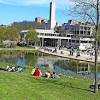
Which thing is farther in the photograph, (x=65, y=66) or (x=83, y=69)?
(x=65, y=66)

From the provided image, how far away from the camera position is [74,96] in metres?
18.8

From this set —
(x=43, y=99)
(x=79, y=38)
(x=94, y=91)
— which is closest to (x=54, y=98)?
(x=43, y=99)

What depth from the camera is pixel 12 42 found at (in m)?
128

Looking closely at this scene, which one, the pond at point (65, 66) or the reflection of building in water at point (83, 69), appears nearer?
the pond at point (65, 66)

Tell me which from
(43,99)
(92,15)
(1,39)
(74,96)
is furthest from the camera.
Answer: (1,39)

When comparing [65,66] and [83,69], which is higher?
[65,66]

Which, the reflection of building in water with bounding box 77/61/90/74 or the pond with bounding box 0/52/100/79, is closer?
the pond with bounding box 0/52/100/79

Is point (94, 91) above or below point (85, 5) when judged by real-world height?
below

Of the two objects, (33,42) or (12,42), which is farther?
(33,42)

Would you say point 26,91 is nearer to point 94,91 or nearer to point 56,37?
point 94,91

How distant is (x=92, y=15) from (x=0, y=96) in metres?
8.51

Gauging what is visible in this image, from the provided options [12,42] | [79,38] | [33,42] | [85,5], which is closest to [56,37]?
[79,38]

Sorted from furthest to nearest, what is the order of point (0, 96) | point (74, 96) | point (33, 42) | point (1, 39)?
point (33, 42) → point (1, 39) → point (74, 96) → point (0, 96)

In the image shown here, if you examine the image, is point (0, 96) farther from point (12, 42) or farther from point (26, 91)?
point (12, 42)
